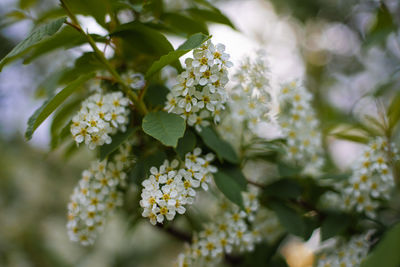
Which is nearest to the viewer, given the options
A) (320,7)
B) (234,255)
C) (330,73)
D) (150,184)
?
(150,184)

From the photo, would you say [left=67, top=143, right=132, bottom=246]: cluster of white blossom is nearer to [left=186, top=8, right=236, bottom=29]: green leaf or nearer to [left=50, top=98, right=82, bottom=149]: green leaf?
[left=50, top=98, right=82, bottom=149]: green leaf

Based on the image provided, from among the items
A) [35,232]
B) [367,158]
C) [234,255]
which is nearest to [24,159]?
[35,232]

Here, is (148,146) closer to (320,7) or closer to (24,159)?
(320,7)

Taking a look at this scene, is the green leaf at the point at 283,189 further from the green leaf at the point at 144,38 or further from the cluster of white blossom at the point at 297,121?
the green leaf at the point at 144,38

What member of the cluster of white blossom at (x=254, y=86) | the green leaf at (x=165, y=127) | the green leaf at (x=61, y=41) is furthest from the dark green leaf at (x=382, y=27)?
the green leaf at (x=61, y=41)

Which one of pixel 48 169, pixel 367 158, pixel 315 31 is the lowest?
pixel 48 169
